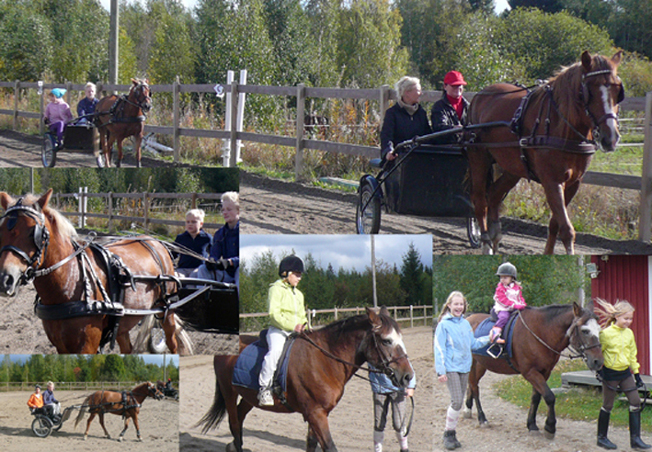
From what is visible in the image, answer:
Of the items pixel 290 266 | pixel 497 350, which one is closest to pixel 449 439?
pixel 497 350

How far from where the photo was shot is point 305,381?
4598mm

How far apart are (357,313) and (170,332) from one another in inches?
58.3

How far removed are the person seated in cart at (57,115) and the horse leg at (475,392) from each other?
22.0 ft

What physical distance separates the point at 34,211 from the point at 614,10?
36727mm

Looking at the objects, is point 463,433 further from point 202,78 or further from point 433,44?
point 433,44

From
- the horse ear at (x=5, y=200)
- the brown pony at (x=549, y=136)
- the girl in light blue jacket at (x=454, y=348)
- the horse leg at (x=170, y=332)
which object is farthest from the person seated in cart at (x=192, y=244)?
the brown pony at (x=549, y=136)

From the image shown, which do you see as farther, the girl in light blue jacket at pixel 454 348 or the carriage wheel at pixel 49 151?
the carriage wheel at pixel 49 151

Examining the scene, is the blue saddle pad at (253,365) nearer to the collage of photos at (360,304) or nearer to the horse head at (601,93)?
the collage of photos at (360,304)

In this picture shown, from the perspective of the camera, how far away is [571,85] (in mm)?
5484

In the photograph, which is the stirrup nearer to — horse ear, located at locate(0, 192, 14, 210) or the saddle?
the saddle

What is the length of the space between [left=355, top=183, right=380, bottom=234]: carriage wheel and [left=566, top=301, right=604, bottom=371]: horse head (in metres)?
2.12

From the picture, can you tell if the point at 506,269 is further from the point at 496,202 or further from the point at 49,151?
the point at 49,151

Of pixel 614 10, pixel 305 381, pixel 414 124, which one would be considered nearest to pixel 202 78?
pixel 614 10

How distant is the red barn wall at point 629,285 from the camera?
5.58 metres
